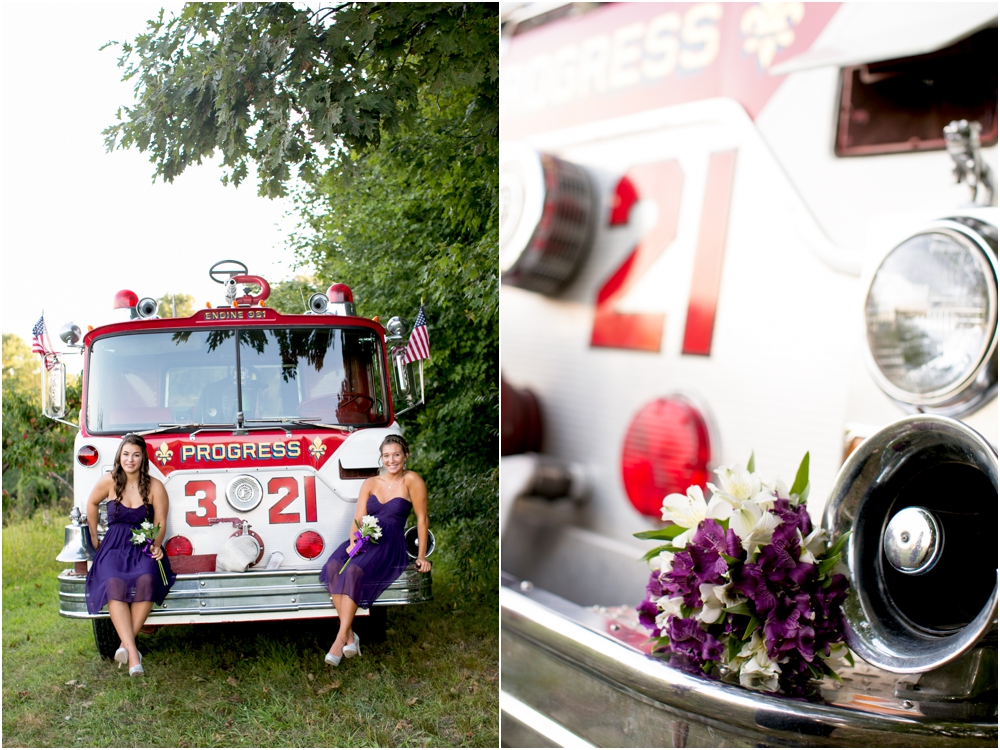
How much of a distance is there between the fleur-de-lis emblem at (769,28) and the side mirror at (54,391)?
163cm

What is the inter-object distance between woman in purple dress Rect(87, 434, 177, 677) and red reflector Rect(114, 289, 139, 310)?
0.32 meters

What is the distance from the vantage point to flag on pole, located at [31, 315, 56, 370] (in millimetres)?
2031

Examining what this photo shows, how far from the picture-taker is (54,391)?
79.3 inches

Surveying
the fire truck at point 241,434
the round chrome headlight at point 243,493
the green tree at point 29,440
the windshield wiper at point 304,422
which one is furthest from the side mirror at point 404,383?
the green tree at point 29,440

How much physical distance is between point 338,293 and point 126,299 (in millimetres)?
493

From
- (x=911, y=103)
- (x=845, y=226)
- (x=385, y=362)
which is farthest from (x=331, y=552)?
(x=911, y=103)

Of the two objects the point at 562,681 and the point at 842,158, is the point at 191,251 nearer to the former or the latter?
the point at 562,681

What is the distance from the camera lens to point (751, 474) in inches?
58.7

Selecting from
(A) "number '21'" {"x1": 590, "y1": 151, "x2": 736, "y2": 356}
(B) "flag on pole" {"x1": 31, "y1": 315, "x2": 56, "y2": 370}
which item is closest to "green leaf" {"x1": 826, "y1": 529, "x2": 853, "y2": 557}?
(A) "number '21'" {"x1": 590, "y1": 151, "x2": 736, "y2": 356}

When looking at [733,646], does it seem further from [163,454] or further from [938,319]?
[163,454]

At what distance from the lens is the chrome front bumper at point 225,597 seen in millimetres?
1971

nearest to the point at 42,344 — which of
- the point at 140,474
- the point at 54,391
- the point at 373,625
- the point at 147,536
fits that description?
the point at 54,391

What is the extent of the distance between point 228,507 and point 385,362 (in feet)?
1.60

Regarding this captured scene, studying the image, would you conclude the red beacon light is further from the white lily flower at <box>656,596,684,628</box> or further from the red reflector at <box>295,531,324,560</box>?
the white lily flower at <box>656,596,684,628</box>
